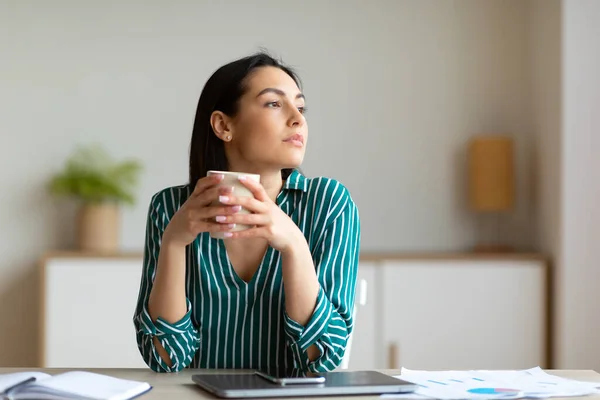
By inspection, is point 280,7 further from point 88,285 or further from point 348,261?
point 348,261

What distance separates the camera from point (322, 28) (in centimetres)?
391

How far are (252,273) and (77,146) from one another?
2.33m

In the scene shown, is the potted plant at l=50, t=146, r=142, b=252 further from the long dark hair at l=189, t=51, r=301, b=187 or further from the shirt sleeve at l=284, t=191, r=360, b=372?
the shirt sleeve at l=284, t=191, r=360, b=372

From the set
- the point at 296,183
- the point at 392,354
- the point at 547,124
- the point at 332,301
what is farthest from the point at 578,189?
the point at 332,301

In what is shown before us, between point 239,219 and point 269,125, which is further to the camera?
point 269,125

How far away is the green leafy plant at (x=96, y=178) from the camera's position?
3.68 meters

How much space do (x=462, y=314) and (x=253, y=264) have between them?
6.36 ft

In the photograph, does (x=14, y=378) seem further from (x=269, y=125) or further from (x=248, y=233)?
(x=269, y=125)

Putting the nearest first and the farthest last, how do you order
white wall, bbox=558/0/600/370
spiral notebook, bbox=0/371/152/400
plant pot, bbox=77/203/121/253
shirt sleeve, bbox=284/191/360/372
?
spiral notebook, bbox=0/371/152/400, shirt sleeve, bbox=284/191/360/372, white wall, bbox=558/0/600/370, plant pot, bbox=77/203/121/253

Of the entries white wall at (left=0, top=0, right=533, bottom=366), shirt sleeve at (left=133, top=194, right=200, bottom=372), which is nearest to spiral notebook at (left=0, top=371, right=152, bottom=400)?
shirt sleeve at (left=133, top=194, right=200, bottom=372)

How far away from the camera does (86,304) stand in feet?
11.4

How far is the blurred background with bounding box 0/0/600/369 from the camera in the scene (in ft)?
12.6

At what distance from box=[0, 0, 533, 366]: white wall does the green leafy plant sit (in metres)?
0.06

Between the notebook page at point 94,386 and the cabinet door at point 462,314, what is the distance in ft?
7.34
